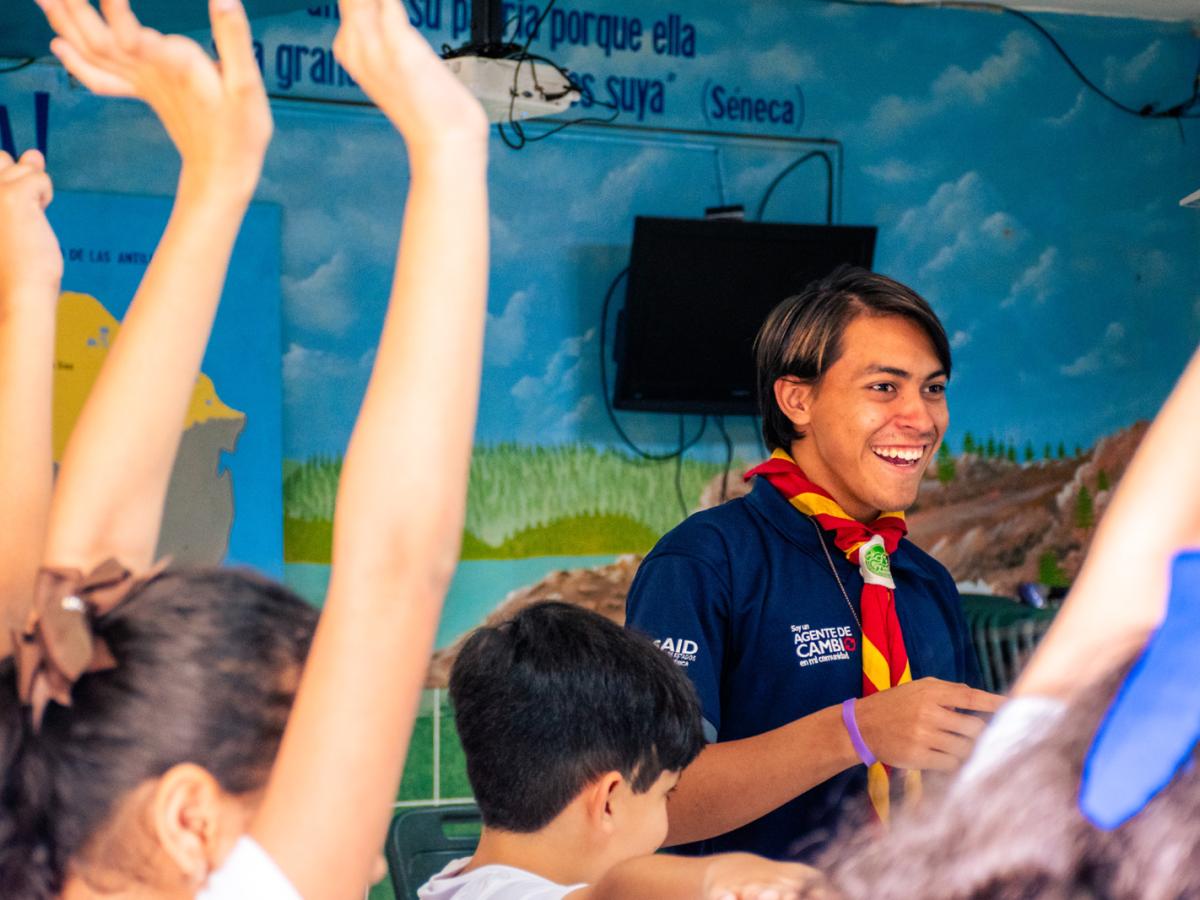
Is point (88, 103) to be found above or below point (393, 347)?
above

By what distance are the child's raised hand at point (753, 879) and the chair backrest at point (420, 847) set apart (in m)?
1.42

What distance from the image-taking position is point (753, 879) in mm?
1095

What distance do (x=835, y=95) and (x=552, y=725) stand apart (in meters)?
3.64

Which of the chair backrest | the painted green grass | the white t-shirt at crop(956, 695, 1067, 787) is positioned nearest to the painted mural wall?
the painted green grass

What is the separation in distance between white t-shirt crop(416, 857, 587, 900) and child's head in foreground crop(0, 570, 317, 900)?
1.81 feet

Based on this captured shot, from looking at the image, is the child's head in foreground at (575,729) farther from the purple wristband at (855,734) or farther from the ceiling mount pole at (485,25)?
the ceiling mount pole at (485,25)

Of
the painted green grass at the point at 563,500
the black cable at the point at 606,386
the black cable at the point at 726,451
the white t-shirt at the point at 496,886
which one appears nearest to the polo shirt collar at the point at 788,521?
the white t-shirt at the point at 496,886

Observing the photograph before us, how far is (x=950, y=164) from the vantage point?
498cm

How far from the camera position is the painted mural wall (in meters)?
4.31

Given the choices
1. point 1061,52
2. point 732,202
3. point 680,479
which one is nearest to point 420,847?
point 680,479

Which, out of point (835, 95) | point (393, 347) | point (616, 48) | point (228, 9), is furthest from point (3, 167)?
point (835, 95)

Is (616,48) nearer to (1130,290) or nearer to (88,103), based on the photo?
(88,103)

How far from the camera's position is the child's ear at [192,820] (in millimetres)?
922

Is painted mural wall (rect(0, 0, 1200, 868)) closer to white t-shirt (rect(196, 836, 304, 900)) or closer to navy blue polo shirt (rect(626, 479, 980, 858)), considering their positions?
navy blue polo shirt (rect(626, 479, 980, 858))
